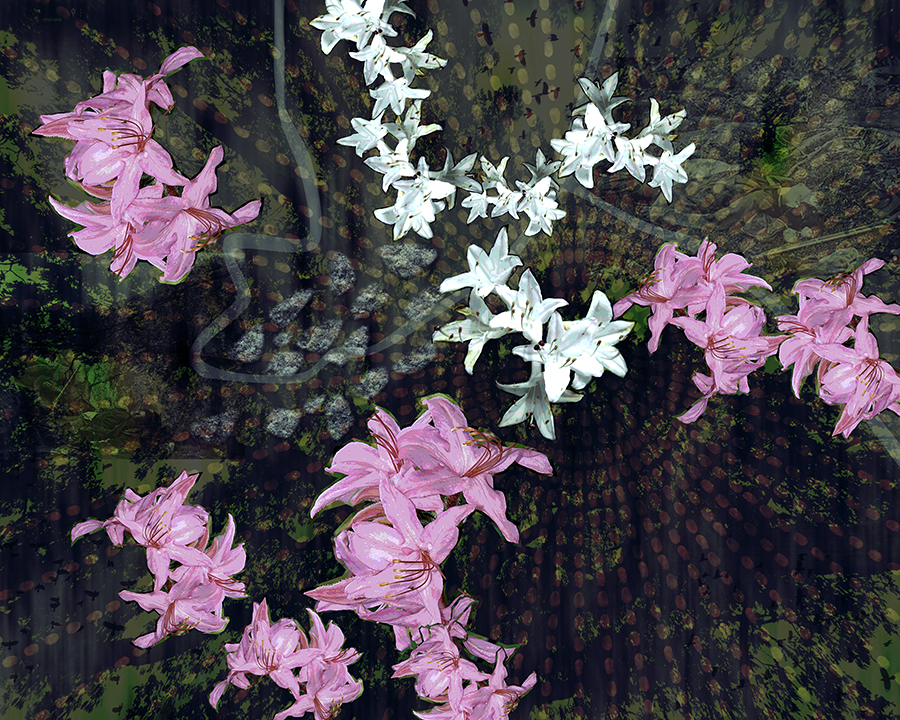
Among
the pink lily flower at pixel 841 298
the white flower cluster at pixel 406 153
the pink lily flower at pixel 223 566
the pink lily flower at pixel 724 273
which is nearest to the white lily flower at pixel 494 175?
the white flower cluster at pixel 406 153

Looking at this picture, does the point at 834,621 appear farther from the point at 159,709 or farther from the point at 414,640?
the point at 159,709

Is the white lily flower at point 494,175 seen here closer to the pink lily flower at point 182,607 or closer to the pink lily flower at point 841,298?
the pink lily flower at point 841,298

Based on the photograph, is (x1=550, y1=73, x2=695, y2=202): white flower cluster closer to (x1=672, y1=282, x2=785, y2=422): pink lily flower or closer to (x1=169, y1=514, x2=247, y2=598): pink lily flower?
(x1=672, y1=282, x2=785, y2=422): pink lily flower

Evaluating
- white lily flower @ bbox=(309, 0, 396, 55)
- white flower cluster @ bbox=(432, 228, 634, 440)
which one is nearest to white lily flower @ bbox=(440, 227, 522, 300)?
white flower cluster @ bbox=(432, 228, 634, 440)

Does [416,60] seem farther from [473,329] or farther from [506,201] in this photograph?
[473,329]

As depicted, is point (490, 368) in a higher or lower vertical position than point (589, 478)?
higher

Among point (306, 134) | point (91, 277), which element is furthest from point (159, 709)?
point (306, 134)

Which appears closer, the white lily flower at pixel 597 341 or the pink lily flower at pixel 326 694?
the white lily flower at pixel 597 341

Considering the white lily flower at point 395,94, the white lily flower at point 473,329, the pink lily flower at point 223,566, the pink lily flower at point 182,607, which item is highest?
the white lily flower at point 395,94
